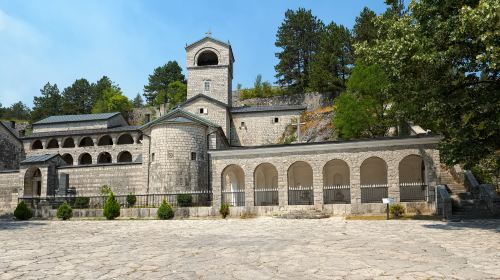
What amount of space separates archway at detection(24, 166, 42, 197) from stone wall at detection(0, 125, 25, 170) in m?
12.2

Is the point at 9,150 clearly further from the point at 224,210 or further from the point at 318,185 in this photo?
the point at 318,185

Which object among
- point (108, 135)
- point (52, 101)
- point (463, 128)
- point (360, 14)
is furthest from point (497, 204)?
point (52, 101)

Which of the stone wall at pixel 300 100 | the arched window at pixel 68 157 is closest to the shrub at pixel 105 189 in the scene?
the arched window at pixel 68 157

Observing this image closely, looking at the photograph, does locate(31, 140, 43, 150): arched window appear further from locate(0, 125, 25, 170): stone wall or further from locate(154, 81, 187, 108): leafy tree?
locate(154, 81, 187, 108): leafy tree

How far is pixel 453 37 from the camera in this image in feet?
39.5

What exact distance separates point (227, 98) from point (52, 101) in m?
47.3

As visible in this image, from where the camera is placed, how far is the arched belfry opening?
39344 mm

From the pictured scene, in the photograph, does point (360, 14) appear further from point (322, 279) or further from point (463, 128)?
point (322, 279)

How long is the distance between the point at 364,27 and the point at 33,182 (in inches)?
1374

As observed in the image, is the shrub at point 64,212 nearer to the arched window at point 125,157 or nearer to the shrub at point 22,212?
the shrub at point 22,212

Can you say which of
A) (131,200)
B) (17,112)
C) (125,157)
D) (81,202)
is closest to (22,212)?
(81,202)

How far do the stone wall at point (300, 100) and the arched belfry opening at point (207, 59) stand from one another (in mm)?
12430

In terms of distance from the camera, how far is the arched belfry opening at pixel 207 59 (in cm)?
3934

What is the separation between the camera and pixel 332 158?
20922 millimetres
